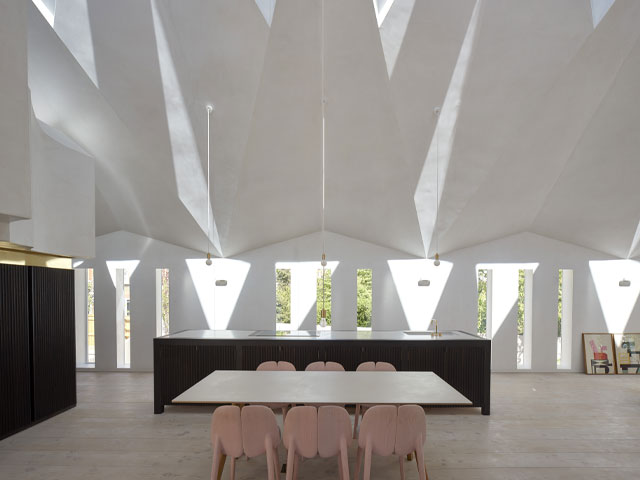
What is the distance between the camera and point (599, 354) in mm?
9023

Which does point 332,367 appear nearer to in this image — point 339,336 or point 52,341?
point 339,336

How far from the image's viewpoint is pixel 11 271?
5.62 meters

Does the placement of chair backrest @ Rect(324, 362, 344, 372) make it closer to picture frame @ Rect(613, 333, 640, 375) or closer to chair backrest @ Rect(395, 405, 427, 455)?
chair backrest @ Rect(395, 405, 427, 455)

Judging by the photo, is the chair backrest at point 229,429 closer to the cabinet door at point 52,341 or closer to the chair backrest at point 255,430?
the chair backrest at point 255,430

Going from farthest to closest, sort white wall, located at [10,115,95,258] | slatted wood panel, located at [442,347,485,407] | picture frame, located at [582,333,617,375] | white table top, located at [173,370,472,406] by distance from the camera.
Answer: picture frame, located at [582,333,617,375] < slatted wood panel, located at [442,347,485,407] < white wall, located at [10,115,95,258] < white table top, located at [173,370,472,406]

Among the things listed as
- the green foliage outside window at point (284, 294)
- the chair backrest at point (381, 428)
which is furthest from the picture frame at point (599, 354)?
the green foliage outside window at point (284, 294)

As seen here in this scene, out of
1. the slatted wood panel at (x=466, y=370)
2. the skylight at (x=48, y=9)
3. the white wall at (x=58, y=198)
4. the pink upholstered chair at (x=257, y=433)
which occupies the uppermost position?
the skylight at (x=48, y=9)

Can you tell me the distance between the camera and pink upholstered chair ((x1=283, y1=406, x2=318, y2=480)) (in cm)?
352

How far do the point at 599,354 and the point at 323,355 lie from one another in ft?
20.3

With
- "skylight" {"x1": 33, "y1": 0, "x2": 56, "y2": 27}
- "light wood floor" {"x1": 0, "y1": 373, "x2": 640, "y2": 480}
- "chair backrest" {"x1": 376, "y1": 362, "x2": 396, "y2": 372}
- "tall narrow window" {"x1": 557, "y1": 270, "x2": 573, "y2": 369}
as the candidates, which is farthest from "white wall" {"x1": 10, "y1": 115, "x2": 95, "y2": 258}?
"tall narrow window" {"x1": 557, "y1": 270, "x2": 573, "y2": 369}

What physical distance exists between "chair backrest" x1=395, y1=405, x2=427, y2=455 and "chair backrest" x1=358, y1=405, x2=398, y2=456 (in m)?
0.04

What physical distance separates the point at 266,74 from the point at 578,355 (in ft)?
26.9

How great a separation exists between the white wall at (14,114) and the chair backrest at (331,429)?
345 cm

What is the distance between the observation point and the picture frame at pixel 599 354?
8969mm
